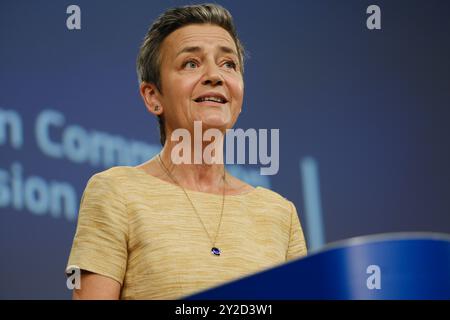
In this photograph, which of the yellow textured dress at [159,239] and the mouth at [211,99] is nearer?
the yellow textured dress at [159,239]

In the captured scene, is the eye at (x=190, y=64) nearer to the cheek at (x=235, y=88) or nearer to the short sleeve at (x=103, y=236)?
the cheek at (x=235, y=88)

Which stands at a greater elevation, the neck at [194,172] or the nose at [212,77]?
the nose at [212,77]

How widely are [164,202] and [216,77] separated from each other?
27 cm

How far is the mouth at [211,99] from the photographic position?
129cm

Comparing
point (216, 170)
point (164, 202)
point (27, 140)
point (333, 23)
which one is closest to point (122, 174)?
point (164, 202)

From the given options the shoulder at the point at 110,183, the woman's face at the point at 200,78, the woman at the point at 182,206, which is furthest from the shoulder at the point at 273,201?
the shoulder at the point at 110,183

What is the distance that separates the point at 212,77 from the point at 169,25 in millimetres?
159

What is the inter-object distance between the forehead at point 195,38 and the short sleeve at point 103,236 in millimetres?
318

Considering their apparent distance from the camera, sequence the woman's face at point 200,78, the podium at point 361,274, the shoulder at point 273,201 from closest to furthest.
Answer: the podium at point 361,274 < the woman's face at point 200,78 < the shoulder at point 273,201

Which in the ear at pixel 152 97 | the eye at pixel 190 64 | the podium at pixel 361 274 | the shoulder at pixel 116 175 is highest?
the eye at pixel 190 64

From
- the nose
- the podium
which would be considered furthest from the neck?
the podium

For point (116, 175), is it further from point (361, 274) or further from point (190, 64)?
point (361, 274)

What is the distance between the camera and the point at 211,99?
50.8 inches

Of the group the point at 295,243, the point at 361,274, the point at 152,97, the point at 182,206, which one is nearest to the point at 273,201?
the point at 295,243
